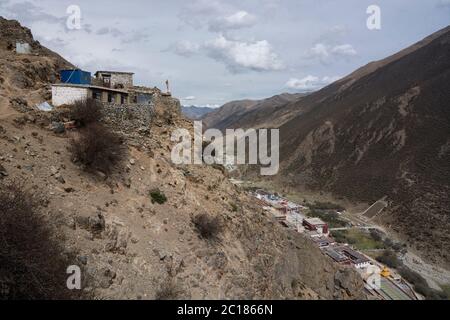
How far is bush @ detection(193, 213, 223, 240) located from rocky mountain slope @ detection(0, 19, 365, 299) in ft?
0.76

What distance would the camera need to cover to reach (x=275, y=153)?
89438 millimetres

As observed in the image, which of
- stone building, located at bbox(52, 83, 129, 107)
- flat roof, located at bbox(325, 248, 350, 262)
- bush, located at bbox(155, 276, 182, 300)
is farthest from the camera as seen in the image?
flat roof, located at bbox(325, 248, 350, 262)

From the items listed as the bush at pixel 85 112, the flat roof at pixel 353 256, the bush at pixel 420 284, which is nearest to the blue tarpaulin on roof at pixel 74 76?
the bush at pixel 85 112

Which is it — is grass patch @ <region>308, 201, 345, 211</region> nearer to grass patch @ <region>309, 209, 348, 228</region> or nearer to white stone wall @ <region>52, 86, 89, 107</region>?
grass patch @ <region>309, 209, 348, 228</region>

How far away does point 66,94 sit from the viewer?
14.3 m

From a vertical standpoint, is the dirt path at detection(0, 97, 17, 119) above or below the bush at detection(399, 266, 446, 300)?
above

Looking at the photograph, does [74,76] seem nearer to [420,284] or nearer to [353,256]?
[353,256]

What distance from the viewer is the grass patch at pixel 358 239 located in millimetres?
41844

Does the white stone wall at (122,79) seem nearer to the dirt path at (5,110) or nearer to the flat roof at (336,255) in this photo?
the dirt path at (5,110)

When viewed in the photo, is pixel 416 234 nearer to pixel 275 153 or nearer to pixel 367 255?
pixel 367 255

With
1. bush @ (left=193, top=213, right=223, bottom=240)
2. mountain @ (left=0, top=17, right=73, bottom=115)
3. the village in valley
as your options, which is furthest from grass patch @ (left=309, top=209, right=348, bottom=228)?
mountain @ (left=0, top=17, right=73, bottom=115)

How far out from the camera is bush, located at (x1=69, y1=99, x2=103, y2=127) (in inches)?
523

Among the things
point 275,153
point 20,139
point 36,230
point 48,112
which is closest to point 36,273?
point 36,230

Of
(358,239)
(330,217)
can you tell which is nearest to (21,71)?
(358,239)
